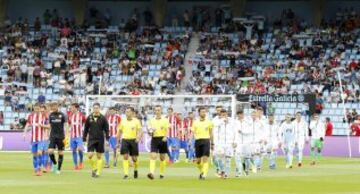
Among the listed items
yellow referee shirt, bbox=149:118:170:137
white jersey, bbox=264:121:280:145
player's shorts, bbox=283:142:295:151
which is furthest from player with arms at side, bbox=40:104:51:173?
player's shorts, bbox=283:142:295:151

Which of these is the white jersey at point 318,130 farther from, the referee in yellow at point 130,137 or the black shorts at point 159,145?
the referee in yellow at point 130,137

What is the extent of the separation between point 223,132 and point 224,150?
1.94 feet

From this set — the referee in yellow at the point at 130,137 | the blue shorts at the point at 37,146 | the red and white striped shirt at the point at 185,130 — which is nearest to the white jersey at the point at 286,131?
the red and white striped shirt at the point at 185,130

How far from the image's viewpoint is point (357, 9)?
66625 mm

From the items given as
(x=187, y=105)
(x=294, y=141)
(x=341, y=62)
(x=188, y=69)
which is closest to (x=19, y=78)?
(x=188, y=69)

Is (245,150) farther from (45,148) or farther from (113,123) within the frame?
(113,123)

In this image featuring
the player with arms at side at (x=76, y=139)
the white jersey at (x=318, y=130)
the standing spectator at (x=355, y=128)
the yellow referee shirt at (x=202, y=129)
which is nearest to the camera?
the yellow referee shirt at (x=202, y=129)

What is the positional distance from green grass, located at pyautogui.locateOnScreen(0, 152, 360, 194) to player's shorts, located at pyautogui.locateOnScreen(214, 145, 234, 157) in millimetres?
744

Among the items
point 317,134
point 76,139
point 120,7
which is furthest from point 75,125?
point 120,7

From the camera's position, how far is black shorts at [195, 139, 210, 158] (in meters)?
29.2

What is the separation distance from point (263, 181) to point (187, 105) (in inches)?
854

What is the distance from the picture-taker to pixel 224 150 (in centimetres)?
3008

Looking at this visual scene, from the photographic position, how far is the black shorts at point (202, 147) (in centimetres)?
2922

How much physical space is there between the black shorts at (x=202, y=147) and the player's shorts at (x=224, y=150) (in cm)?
85
